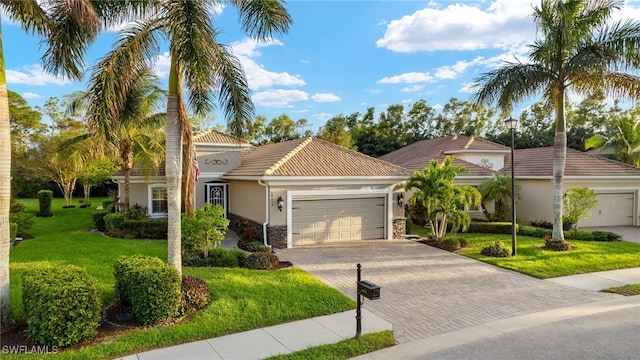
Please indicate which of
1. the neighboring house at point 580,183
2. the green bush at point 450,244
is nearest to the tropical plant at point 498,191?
the neighboring house at point 580,183

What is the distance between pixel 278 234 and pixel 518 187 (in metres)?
13.9

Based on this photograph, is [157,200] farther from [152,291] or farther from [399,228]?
[152,291]

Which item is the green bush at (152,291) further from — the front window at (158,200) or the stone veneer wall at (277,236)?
the front window at (158,200)

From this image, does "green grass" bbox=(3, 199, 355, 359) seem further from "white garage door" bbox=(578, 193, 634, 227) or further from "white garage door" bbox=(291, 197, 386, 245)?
"white garage door" bbox=(578, 193, 634, 227)

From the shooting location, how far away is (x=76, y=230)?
59.8ft

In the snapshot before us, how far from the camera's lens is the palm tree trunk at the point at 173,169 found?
25.4 feet

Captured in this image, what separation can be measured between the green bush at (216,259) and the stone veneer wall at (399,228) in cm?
725

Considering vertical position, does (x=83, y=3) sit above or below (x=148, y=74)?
above

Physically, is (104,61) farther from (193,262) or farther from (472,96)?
(472,96)

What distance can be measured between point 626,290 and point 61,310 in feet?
39.9

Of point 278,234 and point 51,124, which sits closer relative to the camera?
point 278,234

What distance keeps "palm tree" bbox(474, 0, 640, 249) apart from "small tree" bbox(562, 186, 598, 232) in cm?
392

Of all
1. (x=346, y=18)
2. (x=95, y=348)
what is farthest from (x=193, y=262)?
(x=346, y=18)

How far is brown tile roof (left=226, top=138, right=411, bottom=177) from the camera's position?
48.0 feet
